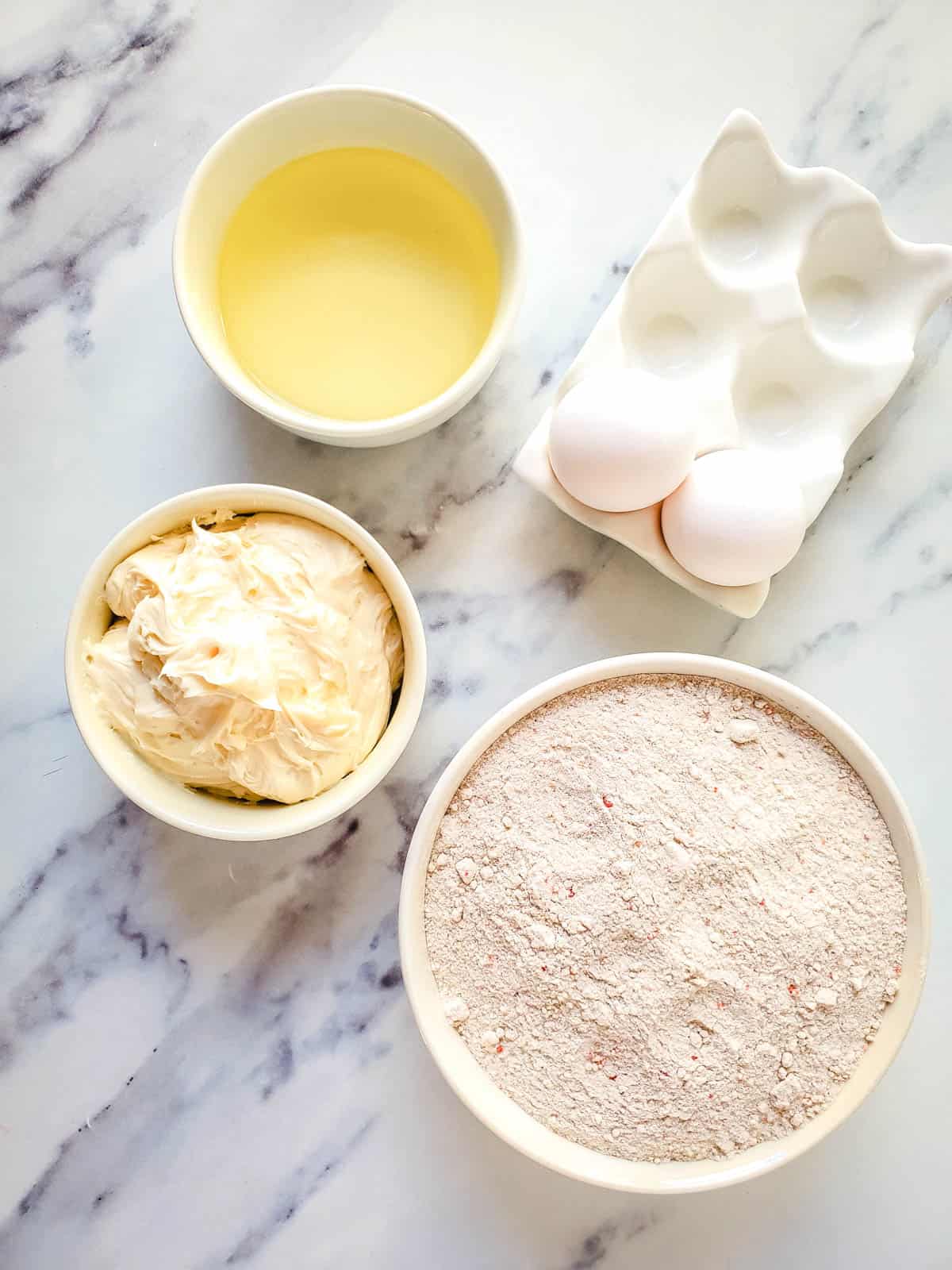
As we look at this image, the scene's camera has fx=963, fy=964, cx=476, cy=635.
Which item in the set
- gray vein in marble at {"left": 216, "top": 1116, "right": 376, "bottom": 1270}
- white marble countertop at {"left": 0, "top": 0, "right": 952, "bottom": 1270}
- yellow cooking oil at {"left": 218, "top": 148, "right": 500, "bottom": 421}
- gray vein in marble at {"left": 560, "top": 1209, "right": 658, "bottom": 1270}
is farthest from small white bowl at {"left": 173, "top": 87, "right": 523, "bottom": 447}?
gray vein in marble at {"left": 560, "top": 1209, "right": 658, "bottom": 1270}

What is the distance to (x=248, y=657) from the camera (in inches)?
30.1

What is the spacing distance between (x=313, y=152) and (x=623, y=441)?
39 cm

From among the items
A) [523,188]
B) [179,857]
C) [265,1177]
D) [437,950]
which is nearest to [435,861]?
[437,950]

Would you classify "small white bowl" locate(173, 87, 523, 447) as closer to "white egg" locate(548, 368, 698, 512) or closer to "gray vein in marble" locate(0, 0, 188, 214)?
"white egg" locate(548, 368, 698, 512)

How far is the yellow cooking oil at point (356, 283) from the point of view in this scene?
2.90 ft

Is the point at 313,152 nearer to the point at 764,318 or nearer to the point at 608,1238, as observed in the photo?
the point at 764,318

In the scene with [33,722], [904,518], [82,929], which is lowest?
[82,929]

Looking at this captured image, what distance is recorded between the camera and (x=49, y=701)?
950mm

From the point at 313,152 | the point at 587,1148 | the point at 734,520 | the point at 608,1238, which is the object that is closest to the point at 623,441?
the point at 734,520

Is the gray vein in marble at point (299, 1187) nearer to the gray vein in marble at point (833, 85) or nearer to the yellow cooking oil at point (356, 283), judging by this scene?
the yellow cooking oil at point (356, 283)

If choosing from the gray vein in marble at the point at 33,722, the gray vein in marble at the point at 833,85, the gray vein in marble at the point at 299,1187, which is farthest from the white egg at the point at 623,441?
the gray vein in marble at the point at 299,1187

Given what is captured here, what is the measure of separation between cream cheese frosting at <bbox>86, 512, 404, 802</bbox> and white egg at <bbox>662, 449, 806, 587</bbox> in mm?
278

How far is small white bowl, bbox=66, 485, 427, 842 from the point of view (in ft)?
2.60

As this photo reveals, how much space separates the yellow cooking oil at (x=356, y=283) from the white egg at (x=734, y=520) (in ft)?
0.79
